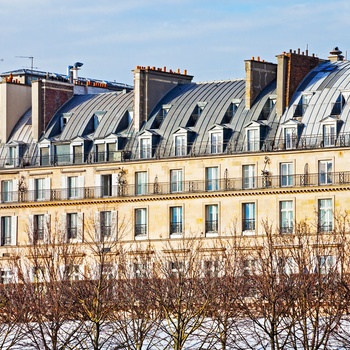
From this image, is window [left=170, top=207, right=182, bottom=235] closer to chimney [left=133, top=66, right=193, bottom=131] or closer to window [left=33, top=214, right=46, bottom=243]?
chimney [left=133, top=66, right=193, bottom=131]

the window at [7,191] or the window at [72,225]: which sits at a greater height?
the window at [7,191]

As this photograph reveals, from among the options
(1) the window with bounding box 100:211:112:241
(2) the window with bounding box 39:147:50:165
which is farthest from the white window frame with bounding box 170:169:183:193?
(2) the window with bounding box 39:147:50:165

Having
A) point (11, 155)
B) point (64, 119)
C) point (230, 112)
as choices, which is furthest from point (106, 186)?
point (230, 112)

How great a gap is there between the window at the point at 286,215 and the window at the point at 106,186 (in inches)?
494

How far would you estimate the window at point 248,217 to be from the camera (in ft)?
384

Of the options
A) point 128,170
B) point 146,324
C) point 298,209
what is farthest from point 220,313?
point 128,170

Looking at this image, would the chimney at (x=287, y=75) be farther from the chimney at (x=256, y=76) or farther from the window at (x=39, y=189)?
the window at (x=39, y=189)

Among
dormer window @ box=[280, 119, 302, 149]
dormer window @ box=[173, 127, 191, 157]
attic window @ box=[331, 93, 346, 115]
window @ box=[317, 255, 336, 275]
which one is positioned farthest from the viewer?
dormer window @ box=[173, 127, 191, 157]

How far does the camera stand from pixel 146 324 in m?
97.0

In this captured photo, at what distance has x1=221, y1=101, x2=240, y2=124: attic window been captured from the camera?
120125 millimetres

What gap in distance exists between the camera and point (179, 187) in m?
121

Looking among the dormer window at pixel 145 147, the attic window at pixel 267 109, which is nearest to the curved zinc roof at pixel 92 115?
the dormer window at pixel 145 147

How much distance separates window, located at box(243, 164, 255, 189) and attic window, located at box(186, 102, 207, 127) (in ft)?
17.4

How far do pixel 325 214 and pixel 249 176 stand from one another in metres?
5.93
